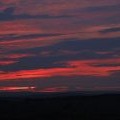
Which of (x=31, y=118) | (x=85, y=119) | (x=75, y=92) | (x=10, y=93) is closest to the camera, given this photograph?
(x=85, y=119)

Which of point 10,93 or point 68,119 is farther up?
point 10,93

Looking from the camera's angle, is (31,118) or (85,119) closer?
(85,119)

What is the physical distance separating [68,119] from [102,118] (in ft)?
9.47

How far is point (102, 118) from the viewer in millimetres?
45688

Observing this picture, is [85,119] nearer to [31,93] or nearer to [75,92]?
[75,92]

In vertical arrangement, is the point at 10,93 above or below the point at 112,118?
above

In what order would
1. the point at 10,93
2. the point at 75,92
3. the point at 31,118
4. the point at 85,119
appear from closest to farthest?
the point at 85,119
the point at 31,118
the point at 75,92
the point at 10,93

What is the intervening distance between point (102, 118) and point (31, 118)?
18.6 feet

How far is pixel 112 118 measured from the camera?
1784 inches

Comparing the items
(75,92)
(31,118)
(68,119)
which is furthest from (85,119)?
(75,92)

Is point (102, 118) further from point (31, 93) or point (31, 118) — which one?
point (31, 93)

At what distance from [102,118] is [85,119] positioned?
2.01 m

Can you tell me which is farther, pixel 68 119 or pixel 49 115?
pixel 49 115

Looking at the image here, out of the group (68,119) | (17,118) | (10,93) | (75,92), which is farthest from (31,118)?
(10,93)
